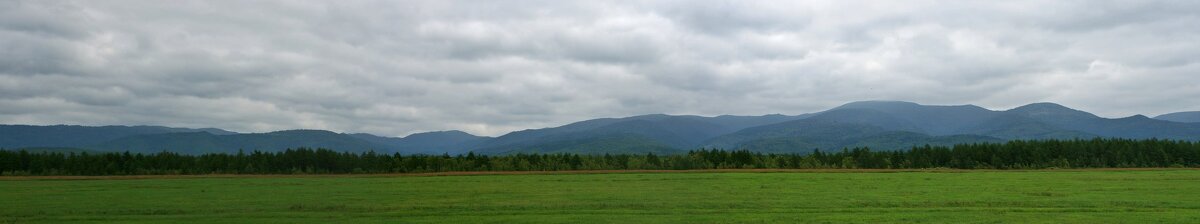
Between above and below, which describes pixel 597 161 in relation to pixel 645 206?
above

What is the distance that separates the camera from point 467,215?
85.9 feet

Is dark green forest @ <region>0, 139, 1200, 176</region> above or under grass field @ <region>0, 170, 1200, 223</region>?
above

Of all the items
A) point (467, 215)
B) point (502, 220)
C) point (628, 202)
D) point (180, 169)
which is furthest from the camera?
point (180, 169)

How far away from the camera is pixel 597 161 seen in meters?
87.2

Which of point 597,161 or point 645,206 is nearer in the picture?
point 645,206

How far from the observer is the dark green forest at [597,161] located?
76.1 metres

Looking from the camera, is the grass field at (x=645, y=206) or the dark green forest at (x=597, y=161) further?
the dark green forest at (x=597, y=161)

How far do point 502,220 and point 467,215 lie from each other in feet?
7.85

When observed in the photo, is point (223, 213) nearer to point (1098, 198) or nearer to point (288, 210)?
point (288, 210)

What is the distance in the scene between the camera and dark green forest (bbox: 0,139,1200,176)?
76.1 metres

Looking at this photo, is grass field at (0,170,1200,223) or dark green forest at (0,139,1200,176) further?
dark green forest at (0,139,1200,176)

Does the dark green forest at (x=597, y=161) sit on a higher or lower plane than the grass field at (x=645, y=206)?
higher

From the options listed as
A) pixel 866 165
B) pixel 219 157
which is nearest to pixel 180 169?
pixel 219 157

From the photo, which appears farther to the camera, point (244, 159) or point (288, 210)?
point (244, 159)
